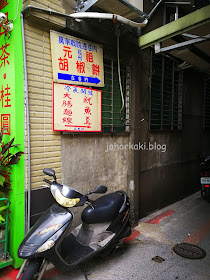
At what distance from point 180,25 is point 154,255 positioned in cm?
406

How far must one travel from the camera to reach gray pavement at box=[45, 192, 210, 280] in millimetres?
3381

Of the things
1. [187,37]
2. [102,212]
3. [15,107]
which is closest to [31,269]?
[102,212]

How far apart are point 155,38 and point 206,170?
4.24 metres

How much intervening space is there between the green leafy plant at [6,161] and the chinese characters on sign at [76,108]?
763mm

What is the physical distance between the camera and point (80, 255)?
329 cm

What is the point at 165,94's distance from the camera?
6383mm

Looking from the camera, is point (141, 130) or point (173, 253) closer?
point (173, 253)

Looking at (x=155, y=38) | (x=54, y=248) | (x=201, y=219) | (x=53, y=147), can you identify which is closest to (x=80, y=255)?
(x=54, y=248)

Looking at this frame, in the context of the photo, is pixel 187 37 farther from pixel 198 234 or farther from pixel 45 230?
pixel 45 230

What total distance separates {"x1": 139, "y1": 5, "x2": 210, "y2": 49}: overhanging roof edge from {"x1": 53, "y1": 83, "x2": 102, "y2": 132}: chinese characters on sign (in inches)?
57.6

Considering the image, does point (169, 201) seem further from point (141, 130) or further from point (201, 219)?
point (141, 130)

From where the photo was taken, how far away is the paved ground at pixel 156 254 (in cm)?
338

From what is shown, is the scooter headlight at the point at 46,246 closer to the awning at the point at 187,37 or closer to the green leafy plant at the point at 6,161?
the green leafy plant at the point at 6,161

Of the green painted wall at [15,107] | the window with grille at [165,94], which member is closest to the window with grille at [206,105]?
the window with grille at [165,94]
